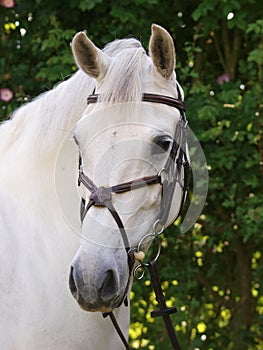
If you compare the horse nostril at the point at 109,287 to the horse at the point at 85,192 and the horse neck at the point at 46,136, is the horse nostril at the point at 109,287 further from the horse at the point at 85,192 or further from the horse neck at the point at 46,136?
the horse neck at the point at 46,136

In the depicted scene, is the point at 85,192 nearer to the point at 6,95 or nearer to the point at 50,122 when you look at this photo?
the point at 50,122

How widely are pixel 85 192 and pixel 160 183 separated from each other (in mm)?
239

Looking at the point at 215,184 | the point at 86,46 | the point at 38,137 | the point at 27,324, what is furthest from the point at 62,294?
the point at 215,184

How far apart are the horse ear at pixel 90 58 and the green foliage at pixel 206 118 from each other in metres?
1.70

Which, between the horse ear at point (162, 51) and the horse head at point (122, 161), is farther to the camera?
the horse ear at point (162, 51)

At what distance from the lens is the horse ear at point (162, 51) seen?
2.23 m

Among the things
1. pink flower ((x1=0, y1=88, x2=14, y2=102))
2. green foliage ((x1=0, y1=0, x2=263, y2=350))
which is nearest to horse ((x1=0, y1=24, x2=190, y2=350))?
green foliage ((x1=0, y1=0, x2=263, y2=350))

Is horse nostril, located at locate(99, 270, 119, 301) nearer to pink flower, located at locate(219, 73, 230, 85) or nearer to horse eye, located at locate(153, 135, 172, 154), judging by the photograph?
horse eye, located at locate(153, 135, 172, 154)

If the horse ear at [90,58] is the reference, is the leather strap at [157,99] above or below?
below

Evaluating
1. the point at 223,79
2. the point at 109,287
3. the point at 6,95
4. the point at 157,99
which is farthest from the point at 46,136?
the point at 223,79

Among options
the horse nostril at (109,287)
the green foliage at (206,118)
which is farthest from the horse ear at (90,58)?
the green foliage at (206,118)

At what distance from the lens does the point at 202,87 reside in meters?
4.11

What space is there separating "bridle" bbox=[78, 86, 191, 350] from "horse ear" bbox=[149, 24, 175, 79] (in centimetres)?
10

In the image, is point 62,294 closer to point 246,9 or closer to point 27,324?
point 27,324
